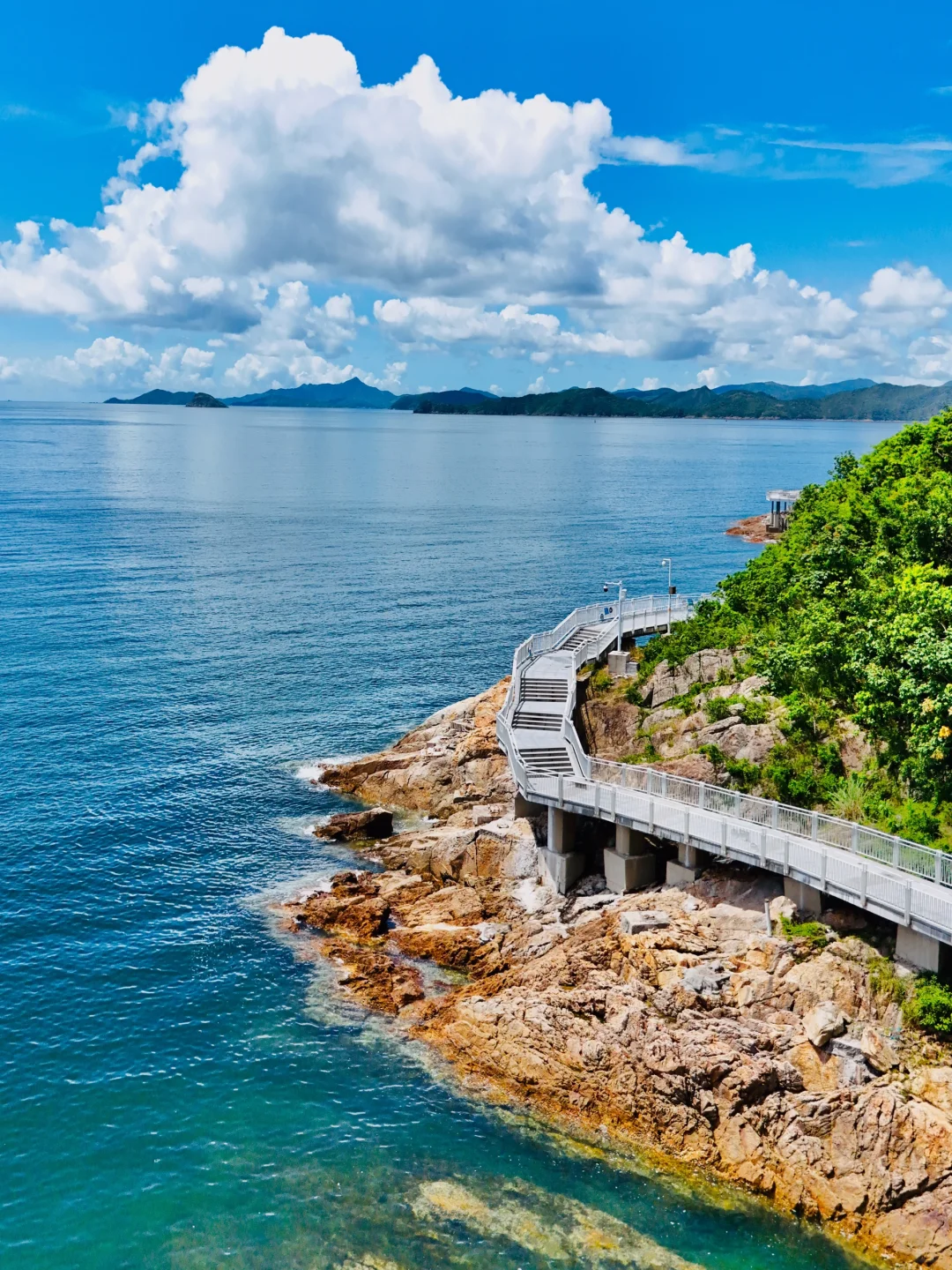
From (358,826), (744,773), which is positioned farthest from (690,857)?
(358,826)

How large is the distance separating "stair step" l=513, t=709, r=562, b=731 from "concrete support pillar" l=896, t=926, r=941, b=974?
1876 cm

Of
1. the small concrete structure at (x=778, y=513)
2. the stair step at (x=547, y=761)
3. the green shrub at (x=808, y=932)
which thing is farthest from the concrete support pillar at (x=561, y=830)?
the small concrete structure at (x=778, y=513)

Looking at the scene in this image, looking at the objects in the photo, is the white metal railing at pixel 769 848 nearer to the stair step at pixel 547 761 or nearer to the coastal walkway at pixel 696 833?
the coastal walkway at pixel 696 833

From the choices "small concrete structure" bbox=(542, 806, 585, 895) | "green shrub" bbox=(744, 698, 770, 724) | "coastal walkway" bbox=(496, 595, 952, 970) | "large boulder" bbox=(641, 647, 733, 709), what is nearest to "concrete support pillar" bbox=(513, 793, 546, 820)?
"coastal walkway" bbox=(496, 595, 952, 970)

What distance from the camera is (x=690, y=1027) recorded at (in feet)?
92.9

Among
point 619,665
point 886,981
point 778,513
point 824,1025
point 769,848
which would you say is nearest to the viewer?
point 824,1025

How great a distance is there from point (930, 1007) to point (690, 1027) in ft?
Result: 19.8

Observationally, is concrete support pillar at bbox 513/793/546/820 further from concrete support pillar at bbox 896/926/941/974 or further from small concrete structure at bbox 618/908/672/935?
concrete support pillar at bbox 896/926/941/974

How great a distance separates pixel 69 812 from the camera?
1784 inches

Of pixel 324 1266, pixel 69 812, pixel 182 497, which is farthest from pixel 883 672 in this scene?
pixel 182 497

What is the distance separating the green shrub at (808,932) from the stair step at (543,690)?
1902 cm

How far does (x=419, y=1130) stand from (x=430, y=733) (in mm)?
27178

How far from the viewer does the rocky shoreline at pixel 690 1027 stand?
24969mm

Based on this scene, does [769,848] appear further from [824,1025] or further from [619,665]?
[619,665]
